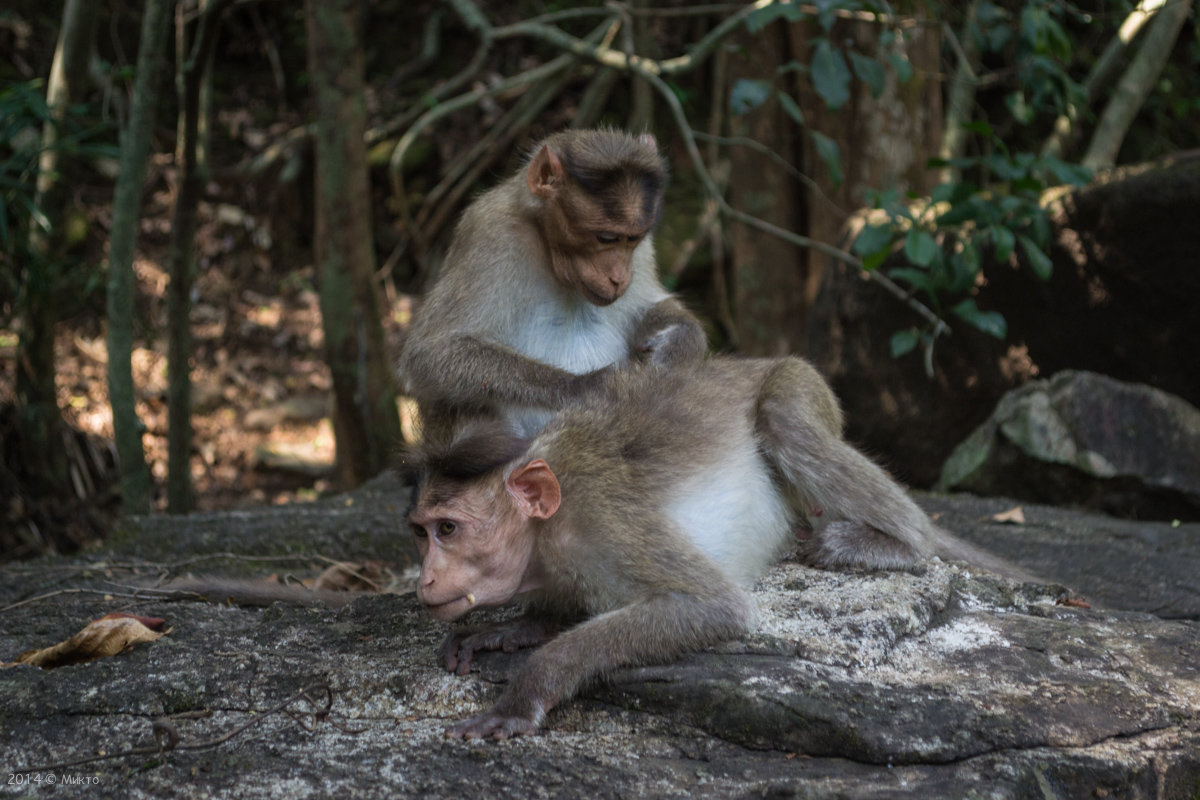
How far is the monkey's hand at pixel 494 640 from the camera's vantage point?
3506 mm

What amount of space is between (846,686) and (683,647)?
0.49 metres

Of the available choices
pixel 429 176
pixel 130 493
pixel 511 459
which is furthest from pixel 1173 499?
pixel 429 176

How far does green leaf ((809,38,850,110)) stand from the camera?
19.3 feet

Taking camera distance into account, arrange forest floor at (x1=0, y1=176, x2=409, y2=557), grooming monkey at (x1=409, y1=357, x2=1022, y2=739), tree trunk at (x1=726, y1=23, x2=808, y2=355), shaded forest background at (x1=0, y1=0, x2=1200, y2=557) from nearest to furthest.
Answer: grooming monkey at (x1=409, y1=357, x2=1022, y2=739)
shaded forest background at (x1=0, y1=0, x2=1200, y2=557)
tree trunk at (x1=726, y1=23, x2=808, y2=355)
forest floor at (x1=0, y1=176, x2=409, y2=557)

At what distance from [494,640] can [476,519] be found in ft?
1.49

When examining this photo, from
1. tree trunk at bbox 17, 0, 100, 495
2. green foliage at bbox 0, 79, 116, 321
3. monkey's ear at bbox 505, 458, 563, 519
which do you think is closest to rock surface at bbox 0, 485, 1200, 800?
monkey's ear at bbox 505, 458, 563, 519

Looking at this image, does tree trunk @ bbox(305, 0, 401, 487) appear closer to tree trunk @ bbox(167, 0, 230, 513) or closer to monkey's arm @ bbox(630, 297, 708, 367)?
tree trunk @ bbox(167, 0, 230, 513)

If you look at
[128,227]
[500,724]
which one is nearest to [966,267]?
[500,724]

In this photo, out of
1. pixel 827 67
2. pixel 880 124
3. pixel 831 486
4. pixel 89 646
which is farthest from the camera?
pixel 880 124

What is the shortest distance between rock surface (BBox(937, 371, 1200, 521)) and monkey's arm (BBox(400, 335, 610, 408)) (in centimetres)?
350

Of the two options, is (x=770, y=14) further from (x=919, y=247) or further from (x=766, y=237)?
(x=766, y=237)

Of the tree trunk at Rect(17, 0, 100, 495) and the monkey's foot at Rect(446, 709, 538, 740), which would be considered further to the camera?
Answer: the tree trunk at Rect(17, 0, 100, 495)

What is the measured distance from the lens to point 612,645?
325cm

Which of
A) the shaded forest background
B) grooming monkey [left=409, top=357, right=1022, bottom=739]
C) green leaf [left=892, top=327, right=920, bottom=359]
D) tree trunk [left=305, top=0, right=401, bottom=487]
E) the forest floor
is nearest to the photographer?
grooming monkey [left=409, top=357, right=1022, bottom=739]
